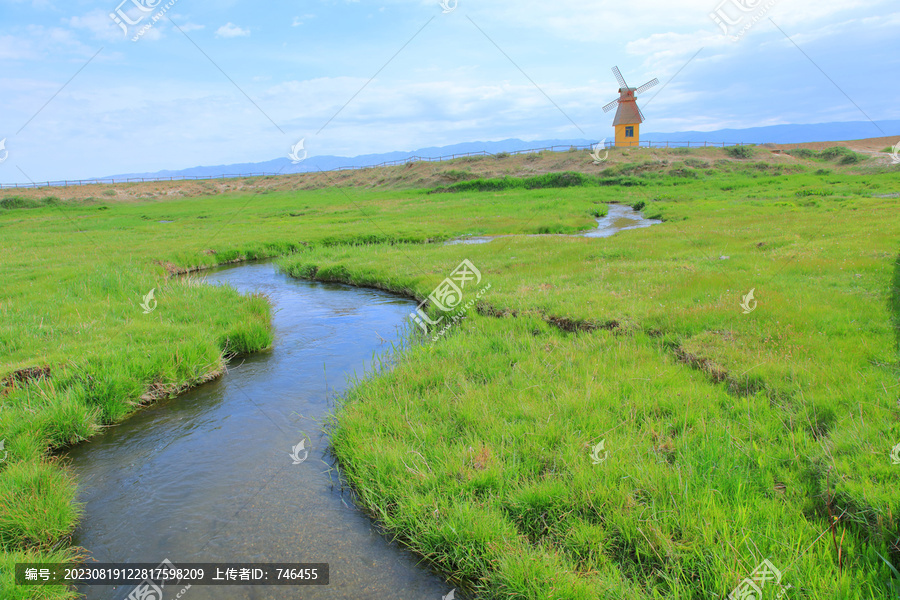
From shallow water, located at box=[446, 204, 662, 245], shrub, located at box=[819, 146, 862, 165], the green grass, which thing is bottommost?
the green grass

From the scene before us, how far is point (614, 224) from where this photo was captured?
113 feet

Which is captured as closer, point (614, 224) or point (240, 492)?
point (240, 492)

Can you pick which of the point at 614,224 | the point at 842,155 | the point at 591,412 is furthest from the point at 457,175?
the point at 591,412

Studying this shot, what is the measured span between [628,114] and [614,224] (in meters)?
61.7

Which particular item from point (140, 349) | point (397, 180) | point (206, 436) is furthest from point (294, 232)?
point (397, 180)

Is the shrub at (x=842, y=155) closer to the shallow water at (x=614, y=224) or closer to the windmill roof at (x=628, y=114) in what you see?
the windmill roof at (x=628, y=114)

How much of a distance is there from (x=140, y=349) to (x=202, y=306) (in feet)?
12.8

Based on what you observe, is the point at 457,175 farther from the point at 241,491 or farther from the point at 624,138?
the point at 241,491

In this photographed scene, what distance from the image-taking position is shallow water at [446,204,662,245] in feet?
96.0

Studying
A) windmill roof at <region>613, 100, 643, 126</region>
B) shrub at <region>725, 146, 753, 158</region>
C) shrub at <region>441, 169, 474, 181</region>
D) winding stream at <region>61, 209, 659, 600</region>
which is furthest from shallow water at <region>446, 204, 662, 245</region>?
shrub at <region>725, 146, 753, 158</region>

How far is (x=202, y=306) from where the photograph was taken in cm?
1428

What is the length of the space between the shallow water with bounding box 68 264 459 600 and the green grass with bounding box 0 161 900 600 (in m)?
0.38

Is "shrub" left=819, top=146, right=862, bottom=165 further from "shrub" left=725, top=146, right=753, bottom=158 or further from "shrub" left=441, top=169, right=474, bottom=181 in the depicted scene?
"shrub" left=441, top=169, right=474, bottom=181

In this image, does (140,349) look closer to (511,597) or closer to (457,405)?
(457,405)
